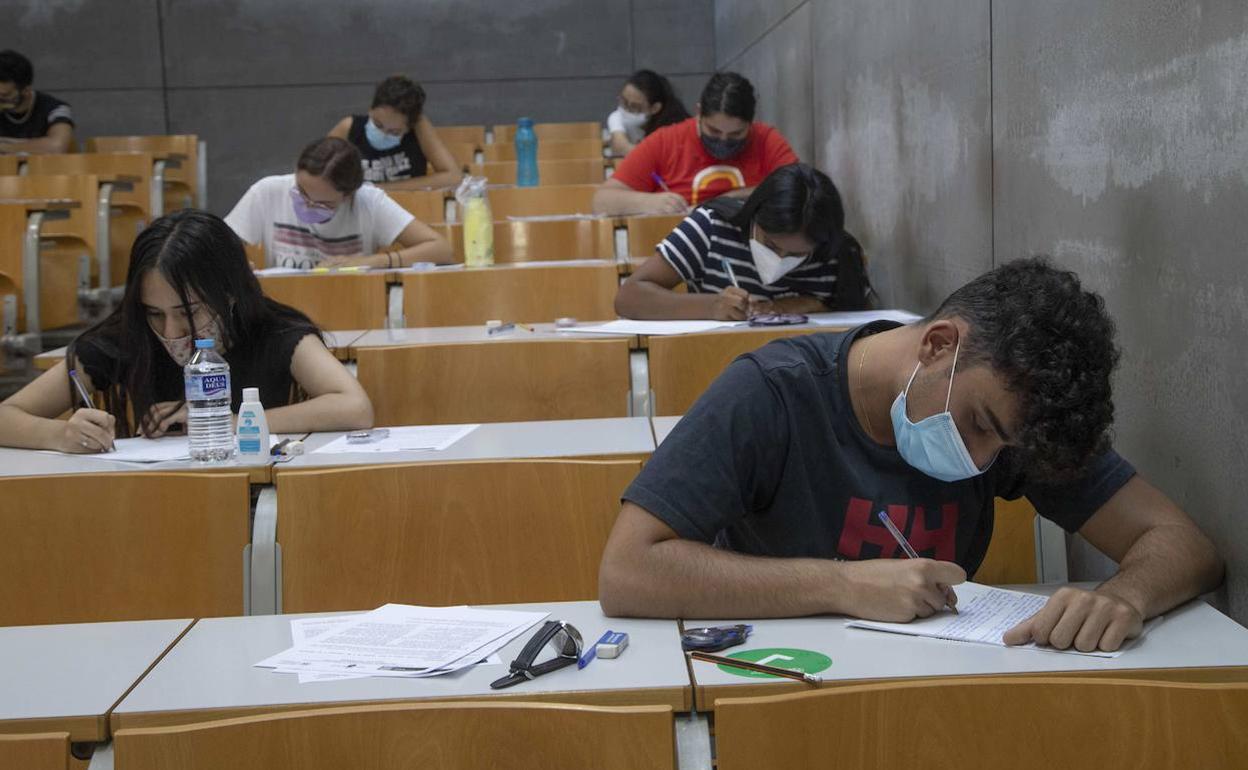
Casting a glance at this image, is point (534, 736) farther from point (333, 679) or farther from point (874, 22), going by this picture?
→ point (874, 22)

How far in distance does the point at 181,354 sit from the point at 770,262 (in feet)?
4.89

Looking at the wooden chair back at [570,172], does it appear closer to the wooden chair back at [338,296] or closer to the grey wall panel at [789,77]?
the grey wall panel at [789,77]

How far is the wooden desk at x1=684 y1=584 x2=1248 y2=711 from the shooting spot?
50.3 inches

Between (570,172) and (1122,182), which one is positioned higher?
(570,172)

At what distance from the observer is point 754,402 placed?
62.1 inches

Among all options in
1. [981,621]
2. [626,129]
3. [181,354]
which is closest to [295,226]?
[181,354]

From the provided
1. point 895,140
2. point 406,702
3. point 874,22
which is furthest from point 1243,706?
point 874,22

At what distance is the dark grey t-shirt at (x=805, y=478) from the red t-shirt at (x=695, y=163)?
10.2 feet

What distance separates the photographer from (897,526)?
1.63 meters

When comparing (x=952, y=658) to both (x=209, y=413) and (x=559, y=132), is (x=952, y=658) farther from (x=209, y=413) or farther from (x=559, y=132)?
(x=559, y=132)

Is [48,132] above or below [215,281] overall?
above

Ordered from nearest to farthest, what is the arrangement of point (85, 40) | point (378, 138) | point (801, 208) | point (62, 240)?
point (801, 208)
point (62, 240)
point (378, 138)
point (85, 40)

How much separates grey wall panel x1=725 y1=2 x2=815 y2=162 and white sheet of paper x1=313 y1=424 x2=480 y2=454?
10.6ft

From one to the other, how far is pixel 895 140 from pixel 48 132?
525cm
